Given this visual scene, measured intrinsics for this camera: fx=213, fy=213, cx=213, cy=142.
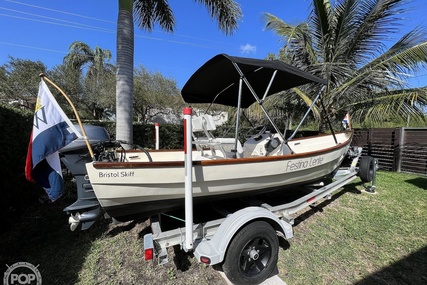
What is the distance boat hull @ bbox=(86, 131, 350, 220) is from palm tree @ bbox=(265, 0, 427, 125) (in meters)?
5.07

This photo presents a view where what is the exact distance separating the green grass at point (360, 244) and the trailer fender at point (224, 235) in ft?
2.14

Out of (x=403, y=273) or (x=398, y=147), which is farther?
(x=398, y=147)

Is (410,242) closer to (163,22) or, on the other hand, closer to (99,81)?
(163,22)

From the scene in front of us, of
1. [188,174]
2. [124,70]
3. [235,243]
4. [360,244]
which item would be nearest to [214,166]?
[188,174]

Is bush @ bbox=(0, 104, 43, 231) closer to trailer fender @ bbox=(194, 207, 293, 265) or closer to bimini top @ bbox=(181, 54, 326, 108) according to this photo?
bimini top @ bbox=(181, 54, 326, 108)

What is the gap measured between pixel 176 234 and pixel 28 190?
3.57 meters

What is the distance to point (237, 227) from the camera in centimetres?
222

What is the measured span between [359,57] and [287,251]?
775cm

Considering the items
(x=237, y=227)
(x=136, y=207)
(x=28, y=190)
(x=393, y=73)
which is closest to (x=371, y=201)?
(x=237, y=227)

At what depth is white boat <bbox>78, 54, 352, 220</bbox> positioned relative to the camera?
2154 mm

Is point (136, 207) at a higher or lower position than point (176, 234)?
higher

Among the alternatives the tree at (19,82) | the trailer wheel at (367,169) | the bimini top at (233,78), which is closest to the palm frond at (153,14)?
the bimini top at (233,78)

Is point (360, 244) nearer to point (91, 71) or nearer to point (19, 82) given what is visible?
point (19, 82)

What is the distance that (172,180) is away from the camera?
233 centimetres
